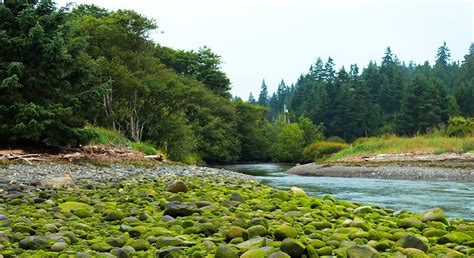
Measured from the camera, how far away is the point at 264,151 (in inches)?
2689

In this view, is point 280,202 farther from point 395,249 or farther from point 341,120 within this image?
point 341,120

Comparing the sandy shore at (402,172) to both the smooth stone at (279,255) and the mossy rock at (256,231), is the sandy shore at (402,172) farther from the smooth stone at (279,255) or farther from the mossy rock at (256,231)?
the smooth stone at (279,255)

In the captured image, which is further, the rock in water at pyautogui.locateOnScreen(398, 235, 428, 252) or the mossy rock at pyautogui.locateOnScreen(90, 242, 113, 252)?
the rock in water at pyautogui.locateOnScreen(398, 235, 428, 252)

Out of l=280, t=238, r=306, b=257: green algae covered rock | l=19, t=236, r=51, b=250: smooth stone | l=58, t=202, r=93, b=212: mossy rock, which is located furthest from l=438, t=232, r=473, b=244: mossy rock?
l=58, t=202, r=93, b=212: mossy rock

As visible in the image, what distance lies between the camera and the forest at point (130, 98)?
13969 millimetres

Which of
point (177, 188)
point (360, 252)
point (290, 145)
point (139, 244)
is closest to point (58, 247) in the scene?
point (139, 244)

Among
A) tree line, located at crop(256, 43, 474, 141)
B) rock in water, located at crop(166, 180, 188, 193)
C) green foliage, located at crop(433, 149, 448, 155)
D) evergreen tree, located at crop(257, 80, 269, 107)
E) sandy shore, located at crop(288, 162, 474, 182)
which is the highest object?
evergreen tree, located at crop(257, 80, 269, 107)

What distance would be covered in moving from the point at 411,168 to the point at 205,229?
2326 cm

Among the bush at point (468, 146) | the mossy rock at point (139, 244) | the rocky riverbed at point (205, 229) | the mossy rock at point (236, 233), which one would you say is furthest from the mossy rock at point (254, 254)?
the bush at point (468, 146)

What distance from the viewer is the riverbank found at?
2262 cm

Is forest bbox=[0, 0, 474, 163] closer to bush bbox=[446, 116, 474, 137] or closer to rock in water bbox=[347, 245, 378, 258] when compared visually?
bush bbox=[446, 116, 474, 137]

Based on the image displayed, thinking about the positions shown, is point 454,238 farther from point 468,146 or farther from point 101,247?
point 468,146

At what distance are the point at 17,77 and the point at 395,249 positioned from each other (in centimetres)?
1223

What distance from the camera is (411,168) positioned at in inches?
1018
